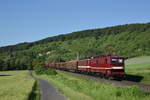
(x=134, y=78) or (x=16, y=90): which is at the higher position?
(x=134, y=78)

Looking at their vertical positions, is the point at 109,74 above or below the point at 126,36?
below

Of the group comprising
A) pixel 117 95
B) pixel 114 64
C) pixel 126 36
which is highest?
pixel 126 36

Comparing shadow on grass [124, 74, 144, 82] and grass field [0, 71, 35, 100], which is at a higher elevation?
shadow on grass [124, 74, 144, 82]

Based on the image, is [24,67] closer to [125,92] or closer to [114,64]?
[114,64]

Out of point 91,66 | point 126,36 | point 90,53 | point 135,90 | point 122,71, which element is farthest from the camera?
point 126,36

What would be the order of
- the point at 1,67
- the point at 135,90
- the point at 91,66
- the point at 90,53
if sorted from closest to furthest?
the point at 135,90, the point at 91,66, the point at 90,53, the point at 1,67

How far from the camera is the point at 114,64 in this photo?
144 ft

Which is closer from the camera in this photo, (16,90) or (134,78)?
(16,90)

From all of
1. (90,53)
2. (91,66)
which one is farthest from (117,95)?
(90,53)

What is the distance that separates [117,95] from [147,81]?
1719cm

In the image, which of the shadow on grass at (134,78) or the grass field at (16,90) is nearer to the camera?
the grass field at (16,90)

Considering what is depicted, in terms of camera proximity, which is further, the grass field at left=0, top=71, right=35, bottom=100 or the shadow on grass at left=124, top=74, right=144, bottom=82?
the shadow on grass at left=124, top=74, right=144, bottom=82

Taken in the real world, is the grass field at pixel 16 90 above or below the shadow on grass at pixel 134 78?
below

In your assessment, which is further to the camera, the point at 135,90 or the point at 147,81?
the point at 147,81
